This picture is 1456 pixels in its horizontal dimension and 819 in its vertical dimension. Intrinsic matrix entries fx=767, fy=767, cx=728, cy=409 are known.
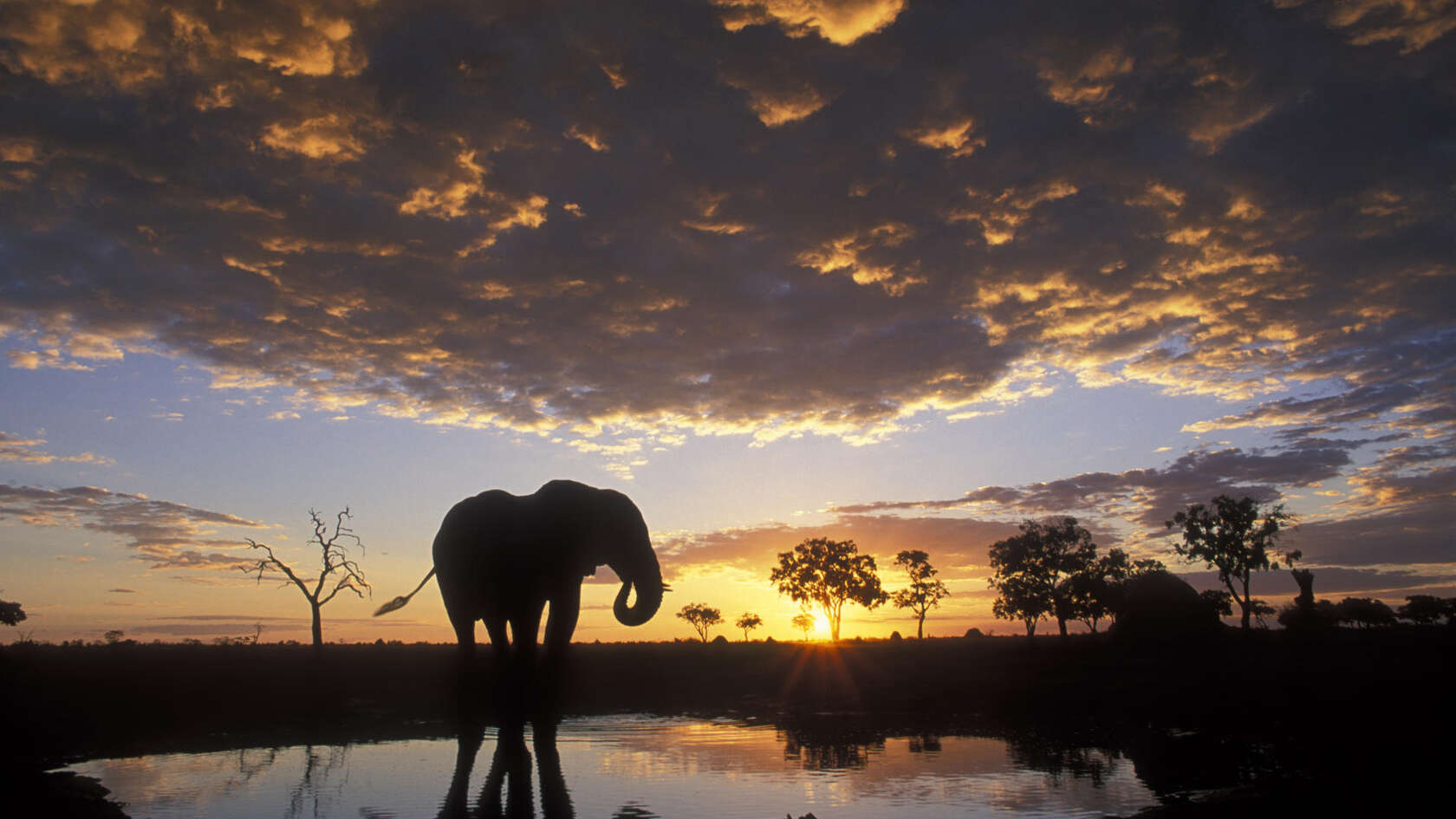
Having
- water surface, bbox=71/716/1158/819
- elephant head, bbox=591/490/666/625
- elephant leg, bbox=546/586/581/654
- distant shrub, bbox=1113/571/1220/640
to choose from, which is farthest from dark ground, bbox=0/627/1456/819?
distant shrub, bbox=1113/571/1220/640

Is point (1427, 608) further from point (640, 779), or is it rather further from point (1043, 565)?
point (640, 779)

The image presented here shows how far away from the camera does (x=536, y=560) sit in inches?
530

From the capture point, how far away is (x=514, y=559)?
44.1ft

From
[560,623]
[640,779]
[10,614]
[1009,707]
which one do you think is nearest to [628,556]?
[560,623]

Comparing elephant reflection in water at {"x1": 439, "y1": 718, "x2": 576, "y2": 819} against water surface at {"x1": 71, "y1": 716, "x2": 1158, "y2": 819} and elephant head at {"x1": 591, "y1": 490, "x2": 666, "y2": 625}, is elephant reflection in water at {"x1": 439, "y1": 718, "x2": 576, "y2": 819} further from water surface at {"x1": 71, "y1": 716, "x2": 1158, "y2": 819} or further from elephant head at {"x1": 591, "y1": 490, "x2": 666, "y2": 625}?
elephant head at {"x1": 591, "y1": 490, "x2": 666, "y2": 625}

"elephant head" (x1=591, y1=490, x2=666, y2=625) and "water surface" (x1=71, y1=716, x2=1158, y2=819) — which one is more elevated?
"elephant head" (x1=591, y1=490, x2=666, y2=625)

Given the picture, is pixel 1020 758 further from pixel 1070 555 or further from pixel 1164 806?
pixel 1070 555

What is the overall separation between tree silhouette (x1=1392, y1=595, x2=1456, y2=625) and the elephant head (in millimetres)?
66966

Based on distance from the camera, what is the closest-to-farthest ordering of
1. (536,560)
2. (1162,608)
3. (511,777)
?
(511,777), (536,560), (1162,608)

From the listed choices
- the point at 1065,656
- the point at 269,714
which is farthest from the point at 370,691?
the point at 1065,656

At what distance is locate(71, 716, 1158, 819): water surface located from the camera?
771 centimetres

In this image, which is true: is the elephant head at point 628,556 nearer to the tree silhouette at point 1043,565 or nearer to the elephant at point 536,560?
the elephant at point 536,560

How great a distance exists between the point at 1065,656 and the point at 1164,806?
26371 millimetres

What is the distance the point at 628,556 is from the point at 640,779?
19.5 ft
